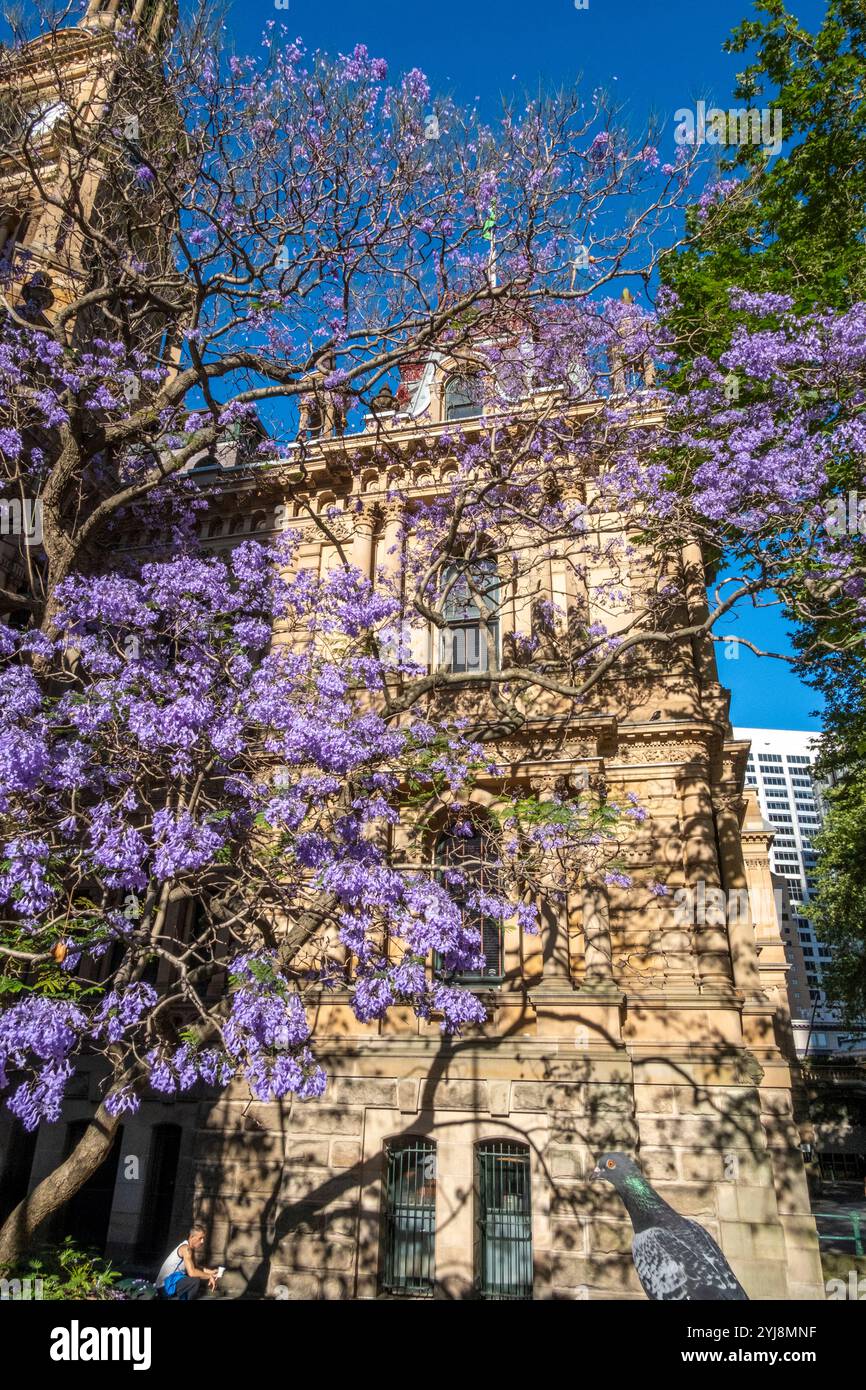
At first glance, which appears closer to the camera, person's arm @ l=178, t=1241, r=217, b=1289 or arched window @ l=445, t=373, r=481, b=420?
person's arm @ l=178, t=1241, r=217, b=1289

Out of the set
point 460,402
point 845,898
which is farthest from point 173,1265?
point 845,898

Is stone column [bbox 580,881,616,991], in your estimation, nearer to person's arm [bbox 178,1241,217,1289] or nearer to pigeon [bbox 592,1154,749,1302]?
pigeon [bbox 592,1154,749,1302]

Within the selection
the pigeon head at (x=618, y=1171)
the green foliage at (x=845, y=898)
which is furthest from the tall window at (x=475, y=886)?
the green foliage at (x=845, y=898)

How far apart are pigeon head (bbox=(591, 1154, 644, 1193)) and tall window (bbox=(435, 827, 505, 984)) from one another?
10.8ft

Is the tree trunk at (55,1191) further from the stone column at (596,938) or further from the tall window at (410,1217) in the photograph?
the stone column at (596,938)

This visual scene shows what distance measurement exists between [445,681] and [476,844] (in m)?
5.14

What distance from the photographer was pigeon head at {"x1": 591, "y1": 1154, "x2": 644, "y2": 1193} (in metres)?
10.5

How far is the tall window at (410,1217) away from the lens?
13672 mm

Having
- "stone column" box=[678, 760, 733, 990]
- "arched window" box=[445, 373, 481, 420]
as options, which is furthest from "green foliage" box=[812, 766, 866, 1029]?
"arched window" box=[445, 373, 481, 420]

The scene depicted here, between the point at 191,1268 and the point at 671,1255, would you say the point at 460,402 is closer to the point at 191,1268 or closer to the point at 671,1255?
the point at 671,1255

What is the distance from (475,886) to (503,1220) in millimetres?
5341

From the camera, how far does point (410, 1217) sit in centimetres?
1401
